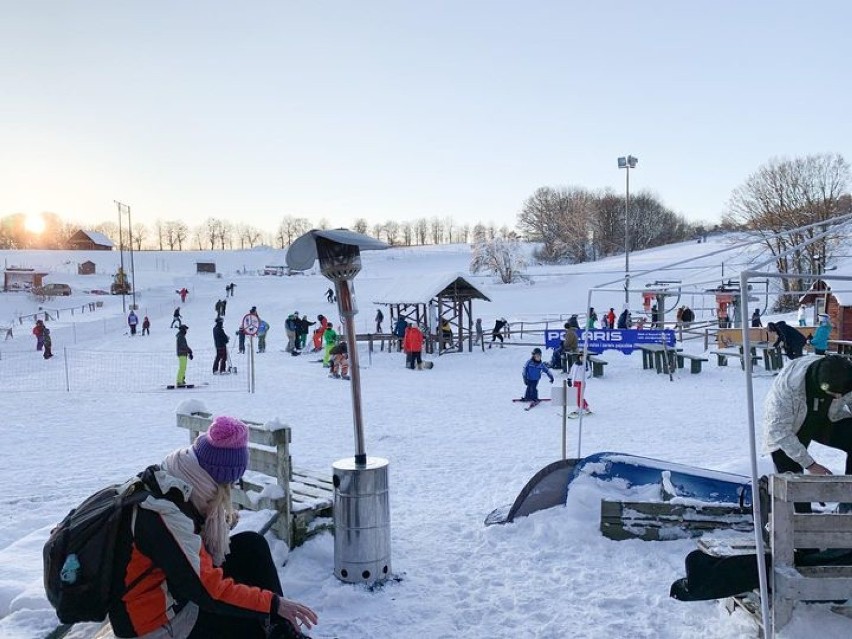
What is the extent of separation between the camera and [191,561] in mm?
2711

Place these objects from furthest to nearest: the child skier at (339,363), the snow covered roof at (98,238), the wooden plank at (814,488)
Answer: the snow covered roof at (98,238), the child skier at (339,363), the wooden plank at (814,488)

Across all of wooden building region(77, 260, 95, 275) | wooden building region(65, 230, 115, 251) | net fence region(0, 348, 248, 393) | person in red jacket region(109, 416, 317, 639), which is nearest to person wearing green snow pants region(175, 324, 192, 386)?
net fence region(0, 348, 248, 393)

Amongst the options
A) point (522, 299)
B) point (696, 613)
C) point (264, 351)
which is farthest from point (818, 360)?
point (522, 299)

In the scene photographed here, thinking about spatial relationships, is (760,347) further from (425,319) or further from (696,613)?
(696,613)

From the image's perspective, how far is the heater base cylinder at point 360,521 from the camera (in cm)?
493

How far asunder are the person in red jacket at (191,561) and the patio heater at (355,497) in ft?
5.85

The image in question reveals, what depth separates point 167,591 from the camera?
2807 mm

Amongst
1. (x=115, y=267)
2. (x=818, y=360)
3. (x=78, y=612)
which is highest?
(x=115, y=267)

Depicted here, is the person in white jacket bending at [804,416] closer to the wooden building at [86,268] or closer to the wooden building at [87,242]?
the wooden building at [86,268]

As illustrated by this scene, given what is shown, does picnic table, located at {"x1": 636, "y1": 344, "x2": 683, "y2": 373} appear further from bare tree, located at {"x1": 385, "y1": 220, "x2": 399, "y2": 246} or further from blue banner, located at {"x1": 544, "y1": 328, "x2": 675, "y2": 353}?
bare tree, located at {"x1": 385, "y1": 220, "x2": 399, "y2": 246}

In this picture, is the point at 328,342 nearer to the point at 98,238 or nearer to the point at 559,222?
the point at 559,222

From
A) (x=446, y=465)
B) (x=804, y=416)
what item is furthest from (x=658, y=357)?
(x=804, y=416)

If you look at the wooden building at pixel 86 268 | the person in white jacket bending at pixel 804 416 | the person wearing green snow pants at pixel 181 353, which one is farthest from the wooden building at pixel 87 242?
the person in white jacket bending at pixel 804 416

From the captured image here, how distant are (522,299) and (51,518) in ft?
164
